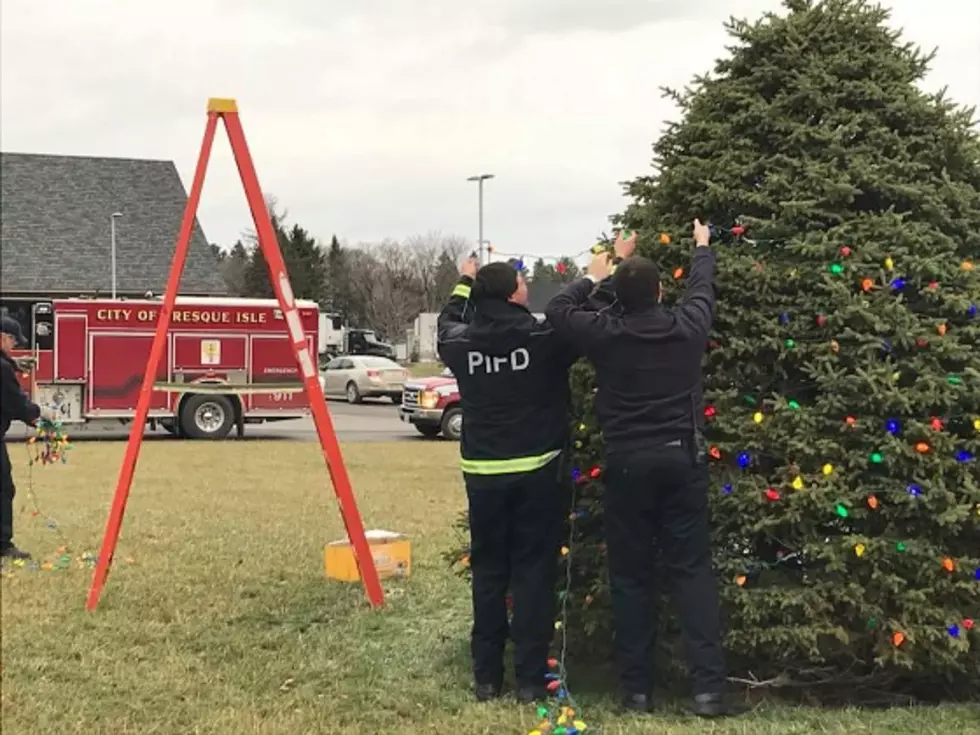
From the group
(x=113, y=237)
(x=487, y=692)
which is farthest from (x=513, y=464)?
(x=113, y=237)

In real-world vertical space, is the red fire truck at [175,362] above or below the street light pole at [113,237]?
below

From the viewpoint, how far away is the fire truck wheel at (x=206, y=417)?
68.0ft

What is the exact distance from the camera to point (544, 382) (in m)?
4.88

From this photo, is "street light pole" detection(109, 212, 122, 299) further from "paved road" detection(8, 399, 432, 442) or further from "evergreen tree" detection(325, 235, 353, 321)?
"evergreen tree" detection(325, 235, 353, 321)

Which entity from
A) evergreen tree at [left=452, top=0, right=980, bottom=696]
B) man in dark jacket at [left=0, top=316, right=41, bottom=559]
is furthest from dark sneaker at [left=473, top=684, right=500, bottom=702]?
man in dark jacket at [left=0, top=316, right=41, bottom=559]

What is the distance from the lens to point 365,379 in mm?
35000

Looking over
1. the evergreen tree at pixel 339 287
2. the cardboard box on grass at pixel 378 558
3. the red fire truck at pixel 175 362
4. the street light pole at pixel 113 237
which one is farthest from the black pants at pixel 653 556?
the evergreen tree at pixel 339 287

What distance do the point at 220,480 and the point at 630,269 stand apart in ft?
33.7

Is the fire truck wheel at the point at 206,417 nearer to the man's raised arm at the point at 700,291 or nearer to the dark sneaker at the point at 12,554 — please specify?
the dark sneaker at the point at 12,554

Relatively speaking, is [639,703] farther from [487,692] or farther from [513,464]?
[513,464]

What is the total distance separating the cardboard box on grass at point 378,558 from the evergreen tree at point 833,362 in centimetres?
279

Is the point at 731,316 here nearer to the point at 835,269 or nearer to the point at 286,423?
the point at 835,269

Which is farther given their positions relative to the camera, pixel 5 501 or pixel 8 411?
pixel 5 501

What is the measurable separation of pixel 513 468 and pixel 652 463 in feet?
2.17
